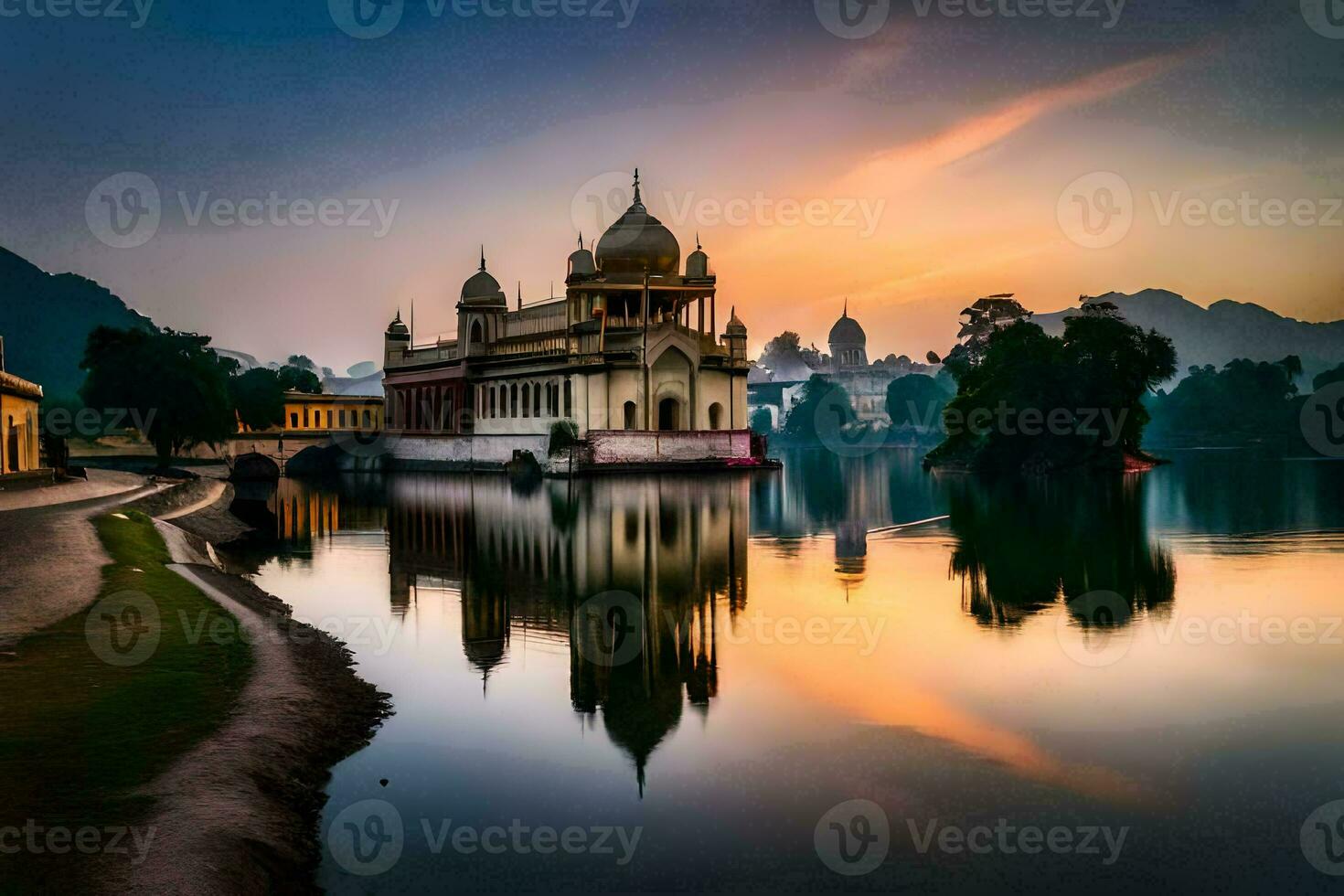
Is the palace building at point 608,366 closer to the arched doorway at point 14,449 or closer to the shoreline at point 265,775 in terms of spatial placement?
the arched doorway at point 14,449

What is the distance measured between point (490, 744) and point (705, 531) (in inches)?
939

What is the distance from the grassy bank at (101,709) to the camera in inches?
406

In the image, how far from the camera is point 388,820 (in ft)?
38.5

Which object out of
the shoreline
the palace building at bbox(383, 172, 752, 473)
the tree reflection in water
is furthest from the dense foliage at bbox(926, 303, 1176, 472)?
the shoreline

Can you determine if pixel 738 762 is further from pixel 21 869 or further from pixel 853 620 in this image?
pixel 853 620

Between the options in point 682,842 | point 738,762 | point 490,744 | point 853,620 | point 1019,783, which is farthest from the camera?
point 853,620

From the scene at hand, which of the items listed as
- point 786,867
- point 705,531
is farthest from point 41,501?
point 786,867

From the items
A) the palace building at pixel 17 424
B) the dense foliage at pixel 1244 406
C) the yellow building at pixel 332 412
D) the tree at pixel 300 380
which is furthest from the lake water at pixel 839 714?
the dense foliage at pixel 1244 406

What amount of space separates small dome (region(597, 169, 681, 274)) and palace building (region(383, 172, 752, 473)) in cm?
9

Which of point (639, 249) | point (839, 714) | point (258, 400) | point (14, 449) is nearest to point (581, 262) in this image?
point (639, 249)

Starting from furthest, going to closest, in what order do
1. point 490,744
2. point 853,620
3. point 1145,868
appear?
point 853,620, point 490,744, point 1145,868

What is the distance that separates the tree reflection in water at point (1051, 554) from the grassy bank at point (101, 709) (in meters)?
12.9

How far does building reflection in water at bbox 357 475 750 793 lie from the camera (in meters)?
16.6

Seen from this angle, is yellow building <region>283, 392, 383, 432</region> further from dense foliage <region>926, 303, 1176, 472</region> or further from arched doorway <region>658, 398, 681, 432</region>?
dense foliage <region>926, 303, 1176, 472</region>
